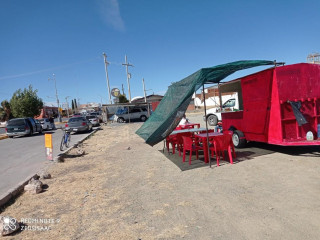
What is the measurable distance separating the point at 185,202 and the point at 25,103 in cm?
4489

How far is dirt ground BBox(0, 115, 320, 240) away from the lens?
129 inches

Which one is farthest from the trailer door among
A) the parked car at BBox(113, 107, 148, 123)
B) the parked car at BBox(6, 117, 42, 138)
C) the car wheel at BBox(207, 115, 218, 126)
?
the parked car at BBox(113, 107, 148, 123)

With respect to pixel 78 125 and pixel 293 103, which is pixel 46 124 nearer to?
pixel 78 125

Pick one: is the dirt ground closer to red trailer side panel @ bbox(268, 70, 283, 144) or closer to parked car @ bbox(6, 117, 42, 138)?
red trailer side panel @ bbox(268, 70, 283, 144)

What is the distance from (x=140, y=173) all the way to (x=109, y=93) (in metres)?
31.2

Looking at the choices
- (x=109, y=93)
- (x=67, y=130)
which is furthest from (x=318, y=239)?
(x=109, y=93)

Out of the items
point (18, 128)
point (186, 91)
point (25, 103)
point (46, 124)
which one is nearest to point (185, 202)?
point (186, 91)

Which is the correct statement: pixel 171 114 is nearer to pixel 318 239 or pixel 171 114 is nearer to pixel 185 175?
pixel 185 175

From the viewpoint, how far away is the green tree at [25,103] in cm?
4184

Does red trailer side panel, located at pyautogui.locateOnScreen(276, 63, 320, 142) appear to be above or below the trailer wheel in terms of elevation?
above

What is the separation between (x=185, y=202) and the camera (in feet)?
13.9

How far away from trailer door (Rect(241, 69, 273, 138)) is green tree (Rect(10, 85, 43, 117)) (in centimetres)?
4303

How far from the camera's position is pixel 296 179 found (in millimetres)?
4891

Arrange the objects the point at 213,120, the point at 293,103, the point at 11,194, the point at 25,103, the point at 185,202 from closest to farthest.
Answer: the point at 185,202, the point at 11,194, the point at 293,103, the point at 213,120, the point at 25,103
